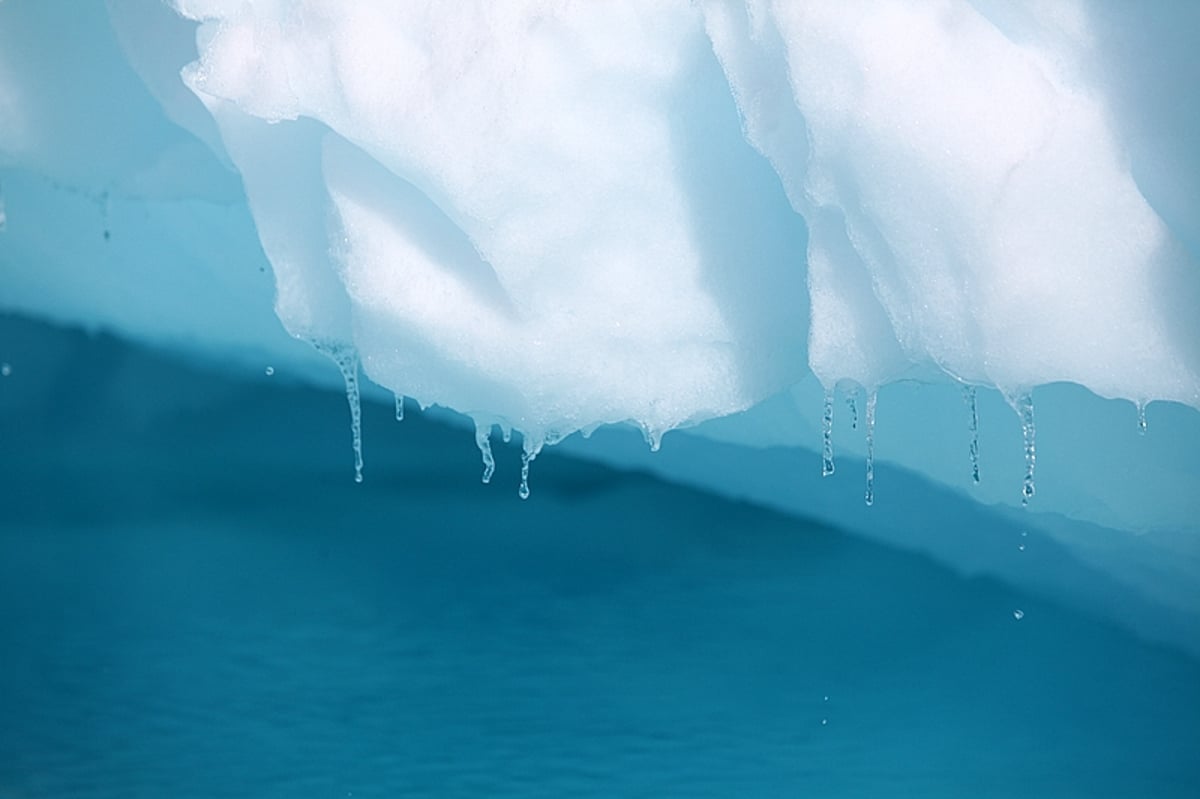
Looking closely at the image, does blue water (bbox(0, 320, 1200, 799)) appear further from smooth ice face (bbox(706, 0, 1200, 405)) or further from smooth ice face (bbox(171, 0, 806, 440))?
smooth ice face (bbox(706, 0, 1200, 405))

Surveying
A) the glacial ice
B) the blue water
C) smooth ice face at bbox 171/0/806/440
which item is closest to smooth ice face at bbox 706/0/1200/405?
the glacial ice

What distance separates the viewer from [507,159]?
7.22 feet

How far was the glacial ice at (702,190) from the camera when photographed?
1945 mm

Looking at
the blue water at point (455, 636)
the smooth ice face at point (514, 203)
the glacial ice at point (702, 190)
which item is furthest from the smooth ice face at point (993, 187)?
the blue water at point (455, 636)

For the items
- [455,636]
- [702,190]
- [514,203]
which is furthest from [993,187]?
[455,636]

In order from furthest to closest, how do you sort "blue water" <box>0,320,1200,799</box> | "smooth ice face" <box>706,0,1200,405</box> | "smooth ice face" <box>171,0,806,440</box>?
"blue water" <box>0,320,1200,799</box>, "smooth ice face" <box>171,0,806,440</box>, "smooth ice face" <box>706,0,1200,405</box>

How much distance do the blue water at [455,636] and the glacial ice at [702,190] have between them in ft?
2.58

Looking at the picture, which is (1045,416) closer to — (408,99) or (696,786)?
(696,786)

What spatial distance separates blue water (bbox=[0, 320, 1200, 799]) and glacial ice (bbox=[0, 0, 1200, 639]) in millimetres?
787

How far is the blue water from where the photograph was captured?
11.1 ft

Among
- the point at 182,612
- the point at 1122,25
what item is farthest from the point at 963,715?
the point at 182,612

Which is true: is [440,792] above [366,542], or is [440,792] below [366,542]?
below

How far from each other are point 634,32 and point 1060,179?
74 cm

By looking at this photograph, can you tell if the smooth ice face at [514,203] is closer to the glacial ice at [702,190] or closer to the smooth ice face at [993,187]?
the glacial ice at [702,190]
